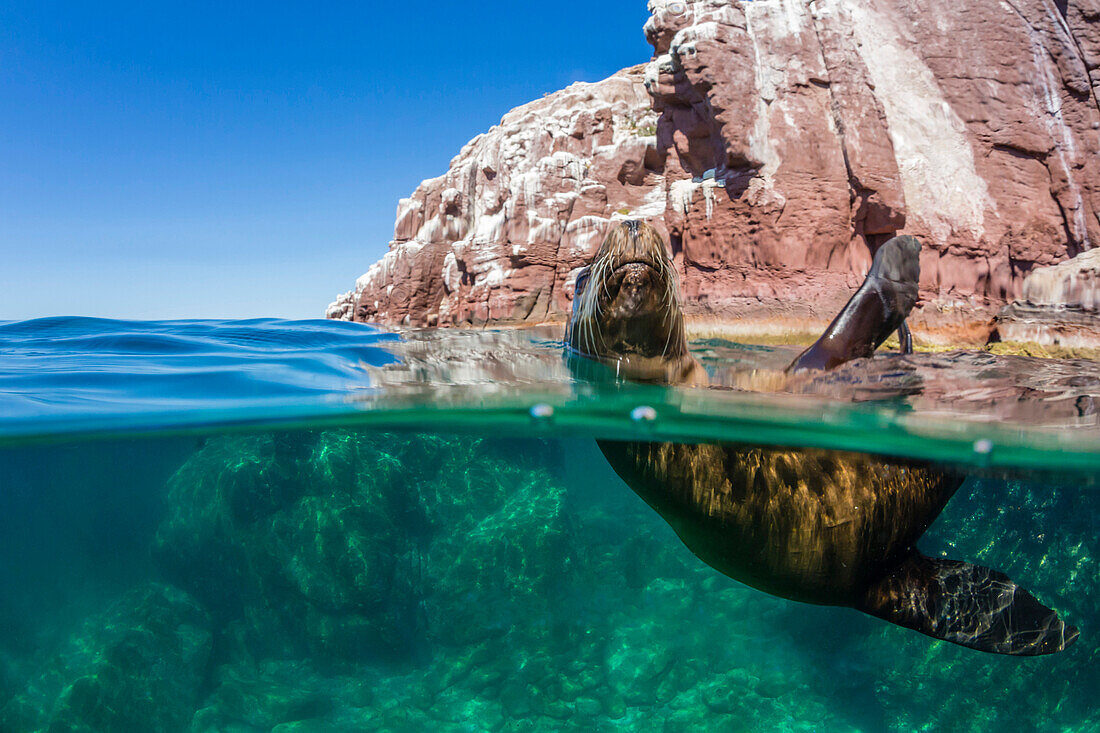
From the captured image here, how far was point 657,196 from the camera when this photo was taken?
17.3 m

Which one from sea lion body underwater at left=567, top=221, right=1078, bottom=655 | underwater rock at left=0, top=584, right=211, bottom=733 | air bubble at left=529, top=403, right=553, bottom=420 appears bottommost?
underwater rock at left=0, top=584, right=211, bottom=733

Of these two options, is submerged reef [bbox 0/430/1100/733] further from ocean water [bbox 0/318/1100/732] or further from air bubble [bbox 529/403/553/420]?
air bubble [bbox 529/403/553/420]

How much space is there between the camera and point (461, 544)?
9977 mm

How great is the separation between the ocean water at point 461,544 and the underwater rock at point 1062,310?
208 centimetres

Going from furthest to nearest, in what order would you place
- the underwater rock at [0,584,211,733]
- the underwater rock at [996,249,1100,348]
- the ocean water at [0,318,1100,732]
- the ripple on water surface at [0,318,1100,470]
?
the underwater rock at [996,249,1100,348] → the underwater rock at [0,584,211,733] → the ocean water at [0,318,1100,732] → the ripple on water surface at [0,318,1100,470]

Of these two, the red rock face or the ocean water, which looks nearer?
the ocean water

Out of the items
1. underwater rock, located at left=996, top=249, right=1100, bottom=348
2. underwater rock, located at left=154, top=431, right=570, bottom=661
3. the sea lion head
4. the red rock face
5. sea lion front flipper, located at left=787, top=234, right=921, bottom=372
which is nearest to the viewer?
the sea lion head

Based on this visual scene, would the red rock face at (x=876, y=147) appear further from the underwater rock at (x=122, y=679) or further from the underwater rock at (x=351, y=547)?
the underwater rock at (x=122, y=679)

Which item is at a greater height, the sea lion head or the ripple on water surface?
the sea lion head

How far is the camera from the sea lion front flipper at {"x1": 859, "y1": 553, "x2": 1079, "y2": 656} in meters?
3.32


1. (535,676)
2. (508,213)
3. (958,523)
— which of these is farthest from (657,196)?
(535,676)

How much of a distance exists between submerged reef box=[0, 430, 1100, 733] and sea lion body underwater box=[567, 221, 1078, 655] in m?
5.12

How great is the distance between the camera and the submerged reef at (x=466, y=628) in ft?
26.0

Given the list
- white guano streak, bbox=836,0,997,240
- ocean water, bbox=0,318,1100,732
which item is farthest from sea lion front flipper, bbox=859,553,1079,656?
white guano streak, bbox=836,0,997,240
